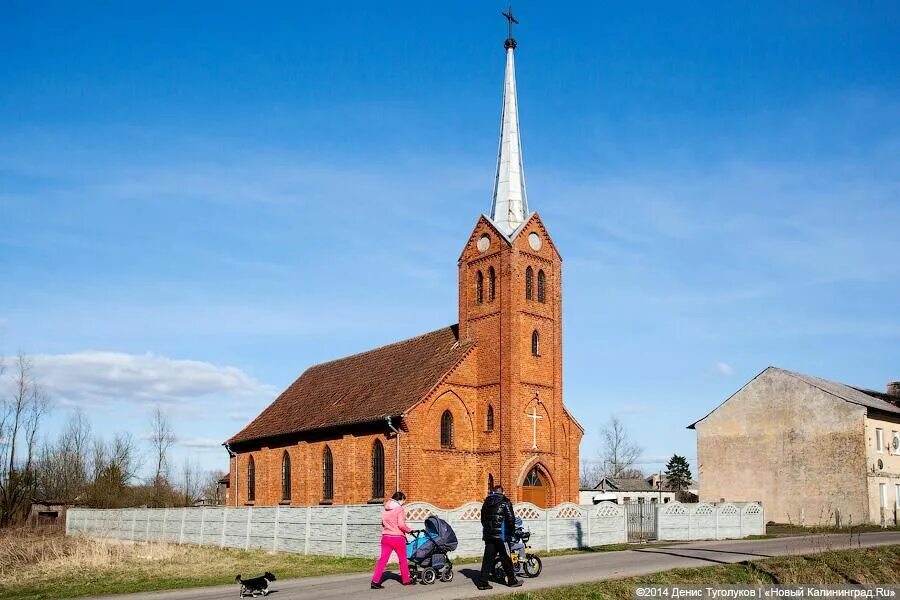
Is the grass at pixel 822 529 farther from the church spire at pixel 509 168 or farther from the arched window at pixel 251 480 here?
the arched window at pixel 251 480

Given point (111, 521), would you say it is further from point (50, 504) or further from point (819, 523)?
point (819, 523)

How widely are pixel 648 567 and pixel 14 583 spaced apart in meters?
15.2

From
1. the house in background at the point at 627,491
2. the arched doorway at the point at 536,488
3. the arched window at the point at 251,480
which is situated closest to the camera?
the arched doorway at the point at 536,488

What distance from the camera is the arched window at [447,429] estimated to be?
123 feet

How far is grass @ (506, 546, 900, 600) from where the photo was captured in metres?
16.8

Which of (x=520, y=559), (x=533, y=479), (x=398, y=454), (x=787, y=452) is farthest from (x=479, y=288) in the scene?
(x=520, y=559)

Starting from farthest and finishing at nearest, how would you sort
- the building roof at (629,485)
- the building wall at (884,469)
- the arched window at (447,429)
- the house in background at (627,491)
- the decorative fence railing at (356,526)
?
the building roof at (629,485) → the house in background at (627,491) → the building wall at (884,469) → the arched window at (447,429) → the decorative fence railing at (356,526)

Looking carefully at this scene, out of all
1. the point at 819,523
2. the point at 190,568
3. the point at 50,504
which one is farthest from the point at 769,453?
the point at 50,504

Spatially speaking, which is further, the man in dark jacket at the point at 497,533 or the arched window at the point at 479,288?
the arched window at the point at 479,288

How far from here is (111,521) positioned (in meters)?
42.2

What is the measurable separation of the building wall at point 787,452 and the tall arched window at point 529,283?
1760 cm

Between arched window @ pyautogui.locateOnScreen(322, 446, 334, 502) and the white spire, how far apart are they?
1393cm

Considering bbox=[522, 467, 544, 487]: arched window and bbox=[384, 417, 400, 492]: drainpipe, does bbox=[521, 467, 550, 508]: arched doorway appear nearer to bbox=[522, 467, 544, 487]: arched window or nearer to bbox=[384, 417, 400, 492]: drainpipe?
bbox=[522, 467, 544, 487]: arched window

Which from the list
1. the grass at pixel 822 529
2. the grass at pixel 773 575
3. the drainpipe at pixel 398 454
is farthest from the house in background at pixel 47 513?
the grass at pixel 773 575
